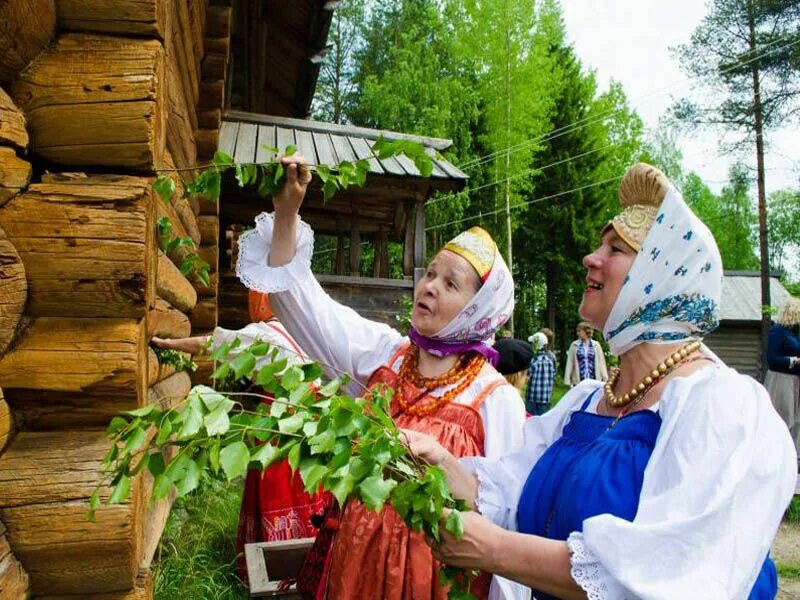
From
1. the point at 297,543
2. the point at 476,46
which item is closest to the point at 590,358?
the point at 297,543

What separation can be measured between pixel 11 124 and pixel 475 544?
4.76 feet

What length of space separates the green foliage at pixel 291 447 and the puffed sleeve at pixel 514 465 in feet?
1.24

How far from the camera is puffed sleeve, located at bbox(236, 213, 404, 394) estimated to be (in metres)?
2.29

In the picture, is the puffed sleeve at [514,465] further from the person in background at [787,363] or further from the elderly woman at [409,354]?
the person in background at [787,363]

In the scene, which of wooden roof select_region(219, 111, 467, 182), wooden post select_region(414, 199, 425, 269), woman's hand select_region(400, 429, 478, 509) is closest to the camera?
woman's hand select_region(400, 429, 478, 509)

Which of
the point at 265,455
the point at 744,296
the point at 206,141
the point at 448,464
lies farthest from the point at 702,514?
the point at 744,296

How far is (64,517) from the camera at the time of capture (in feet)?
5.50

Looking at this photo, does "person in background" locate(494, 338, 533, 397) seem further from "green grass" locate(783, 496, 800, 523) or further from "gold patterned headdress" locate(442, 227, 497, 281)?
"gold patterned headdress" locate(442, 227, 497, 281)

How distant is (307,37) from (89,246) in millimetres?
7179

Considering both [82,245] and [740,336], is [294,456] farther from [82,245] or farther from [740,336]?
[740,336]

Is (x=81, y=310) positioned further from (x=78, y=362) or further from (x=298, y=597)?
(x=298, y=597)

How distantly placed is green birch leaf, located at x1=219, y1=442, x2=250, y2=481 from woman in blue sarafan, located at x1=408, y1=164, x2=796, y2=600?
0.54 m

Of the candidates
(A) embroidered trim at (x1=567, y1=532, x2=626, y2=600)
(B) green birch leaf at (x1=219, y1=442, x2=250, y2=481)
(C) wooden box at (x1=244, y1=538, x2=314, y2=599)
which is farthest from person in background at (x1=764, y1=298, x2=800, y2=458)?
(B) green birch leaf at (x1=219, y1=442, x2=250, y2=481)

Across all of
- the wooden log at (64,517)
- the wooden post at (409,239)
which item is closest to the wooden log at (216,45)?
the wooden log at (64,517)
